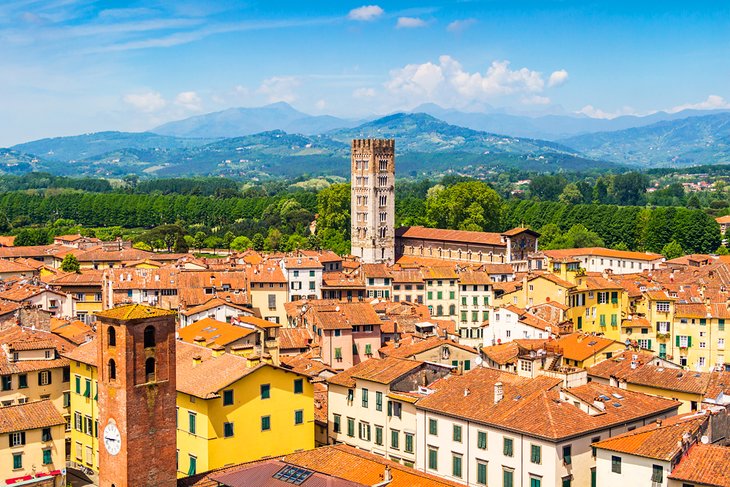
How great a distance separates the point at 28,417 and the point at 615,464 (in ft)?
71.5

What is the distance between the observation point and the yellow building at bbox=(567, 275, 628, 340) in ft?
201

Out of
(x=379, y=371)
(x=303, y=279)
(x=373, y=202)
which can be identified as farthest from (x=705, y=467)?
(x=373, y=202)

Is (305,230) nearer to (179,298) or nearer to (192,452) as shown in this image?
(179,298)

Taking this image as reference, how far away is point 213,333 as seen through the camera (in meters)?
51.4

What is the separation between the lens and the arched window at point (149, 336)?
32344mm

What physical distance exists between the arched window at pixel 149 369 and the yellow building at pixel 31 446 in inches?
333

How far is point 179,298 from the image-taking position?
224ft

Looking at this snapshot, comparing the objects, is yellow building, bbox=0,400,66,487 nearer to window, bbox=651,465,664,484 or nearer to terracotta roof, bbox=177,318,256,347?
terracotta roof, bbox=177,318,256,347

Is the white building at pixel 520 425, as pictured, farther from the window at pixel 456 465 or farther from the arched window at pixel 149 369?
the arched window at pixel 149 369

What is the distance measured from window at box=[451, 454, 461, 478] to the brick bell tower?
37.0 ft

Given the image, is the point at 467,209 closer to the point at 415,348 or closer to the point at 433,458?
the point at 415,348

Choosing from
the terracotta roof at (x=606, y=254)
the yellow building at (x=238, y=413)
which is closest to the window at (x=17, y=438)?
the yellow building at (x=238, y=413)

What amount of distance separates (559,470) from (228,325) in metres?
23.2

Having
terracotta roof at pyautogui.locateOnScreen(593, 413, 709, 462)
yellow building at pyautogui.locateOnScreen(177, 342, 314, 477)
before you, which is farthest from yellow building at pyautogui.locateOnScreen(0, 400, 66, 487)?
terracotta roof at pyautogui.locateOnScreen(593, 413, 709, 462)
